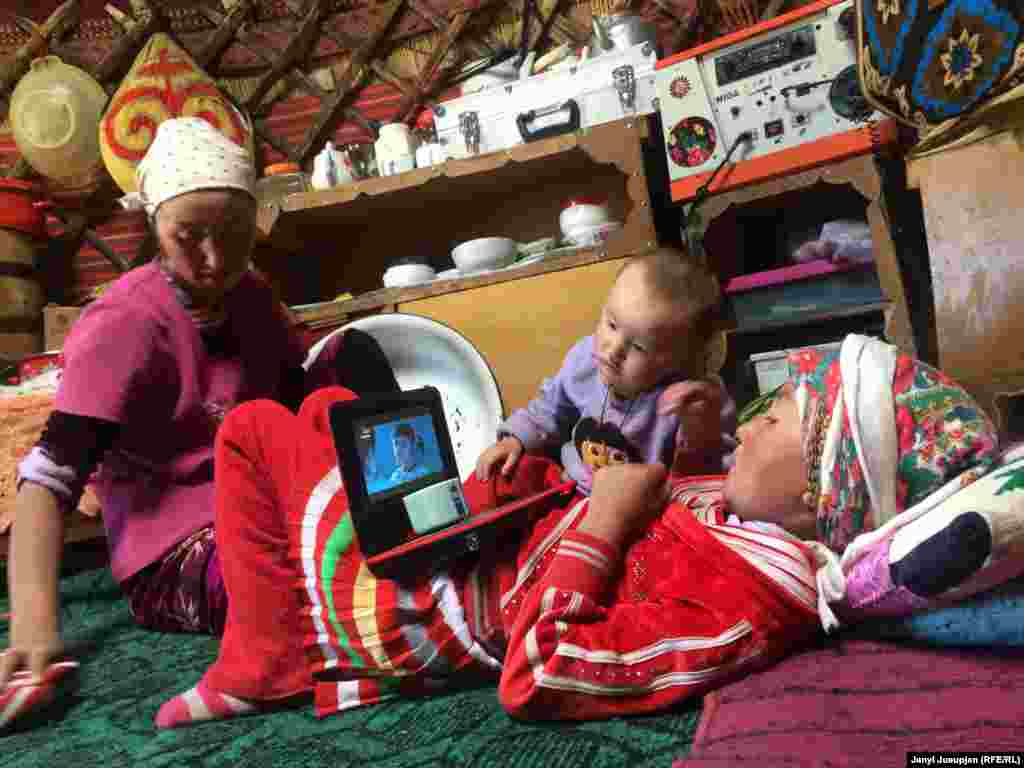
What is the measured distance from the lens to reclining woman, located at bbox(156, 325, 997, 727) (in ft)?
1.65

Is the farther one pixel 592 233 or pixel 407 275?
pixel 407 275

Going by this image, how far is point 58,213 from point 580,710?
213 centimetres

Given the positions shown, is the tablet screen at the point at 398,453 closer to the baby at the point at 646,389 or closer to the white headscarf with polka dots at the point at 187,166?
the baby at the point at 646,389

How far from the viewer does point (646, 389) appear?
2.74 ft

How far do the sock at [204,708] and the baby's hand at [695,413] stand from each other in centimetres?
48

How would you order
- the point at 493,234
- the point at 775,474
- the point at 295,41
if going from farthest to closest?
the point at 295,41, the point at 493,234, the point at 775,474

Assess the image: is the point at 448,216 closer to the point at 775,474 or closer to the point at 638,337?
the point at 638,337

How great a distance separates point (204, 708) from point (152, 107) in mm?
1684

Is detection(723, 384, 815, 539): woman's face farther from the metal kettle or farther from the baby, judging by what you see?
the metal kettle

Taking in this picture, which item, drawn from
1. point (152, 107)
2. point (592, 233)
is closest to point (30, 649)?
point (592, 233)

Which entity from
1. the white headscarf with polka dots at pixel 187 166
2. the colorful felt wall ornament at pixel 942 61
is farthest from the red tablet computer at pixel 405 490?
the colorful felt wall ornament at pixel 942 61

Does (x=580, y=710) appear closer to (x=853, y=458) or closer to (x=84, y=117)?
(x=853, y=458)

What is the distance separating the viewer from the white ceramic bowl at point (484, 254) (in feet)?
4.89

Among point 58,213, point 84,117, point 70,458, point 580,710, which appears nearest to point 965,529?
point 580,710
